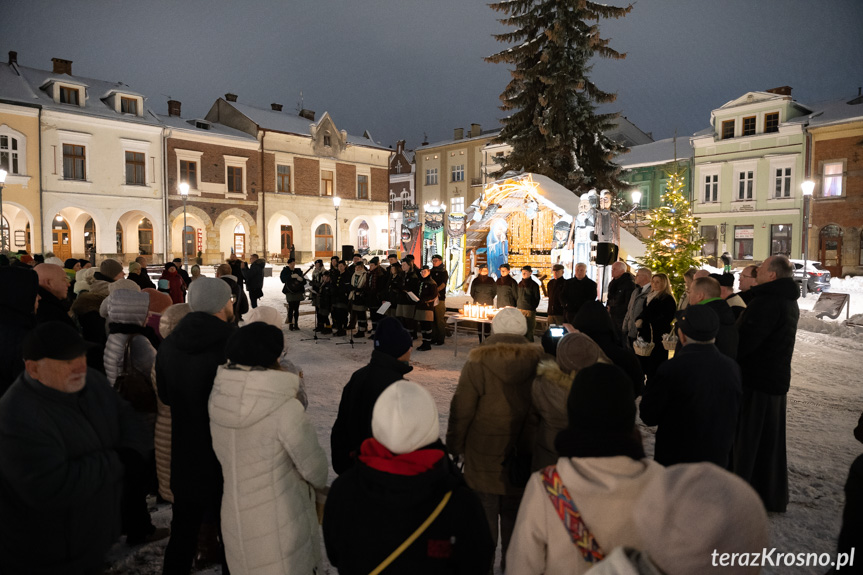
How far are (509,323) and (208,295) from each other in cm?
198

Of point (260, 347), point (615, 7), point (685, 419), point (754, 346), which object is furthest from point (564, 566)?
point (615, 7)

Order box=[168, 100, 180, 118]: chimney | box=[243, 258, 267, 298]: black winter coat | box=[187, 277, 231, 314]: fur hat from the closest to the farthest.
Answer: box=[187, 277, 231, 314]: fur hat
box=[243, 258, 267, 298]: black winter coat
box=[168, 100, 180, 118]: chimney

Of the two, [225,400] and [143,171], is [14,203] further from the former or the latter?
[225,400]

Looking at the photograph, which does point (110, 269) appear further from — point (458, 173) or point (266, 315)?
point (458, 173)

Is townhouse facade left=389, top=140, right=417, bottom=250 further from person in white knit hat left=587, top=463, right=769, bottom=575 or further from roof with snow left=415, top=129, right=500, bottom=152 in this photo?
person in white knit hat left=587, top=463, right=769, bottom=575

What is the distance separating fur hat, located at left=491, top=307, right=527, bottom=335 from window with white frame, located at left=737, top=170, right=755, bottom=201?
32.2 m

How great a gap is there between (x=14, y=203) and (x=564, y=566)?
105 feet

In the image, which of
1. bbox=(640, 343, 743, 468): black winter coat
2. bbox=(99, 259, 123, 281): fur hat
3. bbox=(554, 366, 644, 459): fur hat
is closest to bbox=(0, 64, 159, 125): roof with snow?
bbox=(99, 259, 123, 281): fur hat

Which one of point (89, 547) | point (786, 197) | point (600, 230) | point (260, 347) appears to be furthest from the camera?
point (786, 197)

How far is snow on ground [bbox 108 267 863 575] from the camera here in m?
3.84

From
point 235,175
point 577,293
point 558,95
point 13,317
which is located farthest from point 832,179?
point 13,317

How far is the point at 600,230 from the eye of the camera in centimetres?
1362

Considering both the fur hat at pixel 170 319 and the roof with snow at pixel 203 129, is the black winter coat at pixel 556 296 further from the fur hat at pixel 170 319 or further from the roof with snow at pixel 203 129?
the roof with snow at pixel 203 129

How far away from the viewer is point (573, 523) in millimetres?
1608
